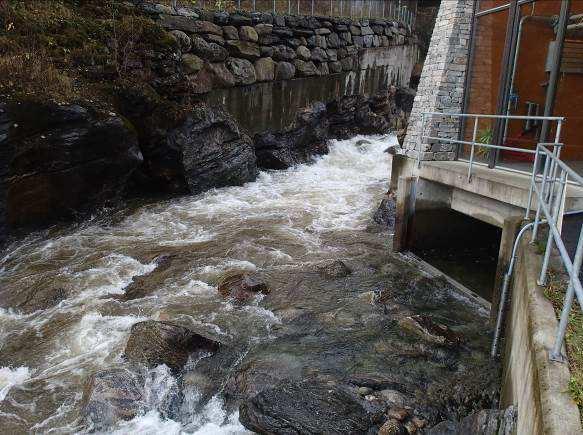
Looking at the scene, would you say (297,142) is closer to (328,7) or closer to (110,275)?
(328,7)

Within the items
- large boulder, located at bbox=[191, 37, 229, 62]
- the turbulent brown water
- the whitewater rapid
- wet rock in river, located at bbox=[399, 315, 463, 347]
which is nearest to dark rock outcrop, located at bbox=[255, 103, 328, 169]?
the whitewater rapid

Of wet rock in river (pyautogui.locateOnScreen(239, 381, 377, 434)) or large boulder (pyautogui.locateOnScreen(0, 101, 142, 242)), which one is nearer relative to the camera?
wet rock in river (pyautogui.locateOnScreen(239, 381, 377, 434))

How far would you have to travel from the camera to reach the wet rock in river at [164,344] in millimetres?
5406

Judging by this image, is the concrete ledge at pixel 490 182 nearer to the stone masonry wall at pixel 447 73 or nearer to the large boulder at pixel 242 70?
the stone masonry wall at pixel 447 73

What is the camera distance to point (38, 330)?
6086 millimetres

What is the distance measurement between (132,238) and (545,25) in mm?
8657

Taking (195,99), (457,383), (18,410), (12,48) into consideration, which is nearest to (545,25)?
(457,383)

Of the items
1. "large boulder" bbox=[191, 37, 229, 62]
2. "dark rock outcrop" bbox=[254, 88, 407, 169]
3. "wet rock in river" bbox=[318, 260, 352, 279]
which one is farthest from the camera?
"dark rock outcrop" bbox=[254, 88, 407, 169]

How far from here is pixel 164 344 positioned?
552 centimetres

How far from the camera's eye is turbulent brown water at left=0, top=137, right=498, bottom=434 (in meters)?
5.12

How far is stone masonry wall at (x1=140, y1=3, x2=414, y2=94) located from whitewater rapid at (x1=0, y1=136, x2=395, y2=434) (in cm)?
349

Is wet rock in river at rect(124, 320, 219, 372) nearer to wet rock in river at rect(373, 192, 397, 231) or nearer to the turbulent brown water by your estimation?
the turbulent brown water

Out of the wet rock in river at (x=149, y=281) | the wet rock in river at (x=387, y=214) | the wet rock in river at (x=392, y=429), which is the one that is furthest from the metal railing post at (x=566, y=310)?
Result: the wet rock in river at (x=387, y=214)

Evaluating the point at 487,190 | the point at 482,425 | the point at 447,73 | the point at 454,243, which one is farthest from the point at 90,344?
the point at 447,73
